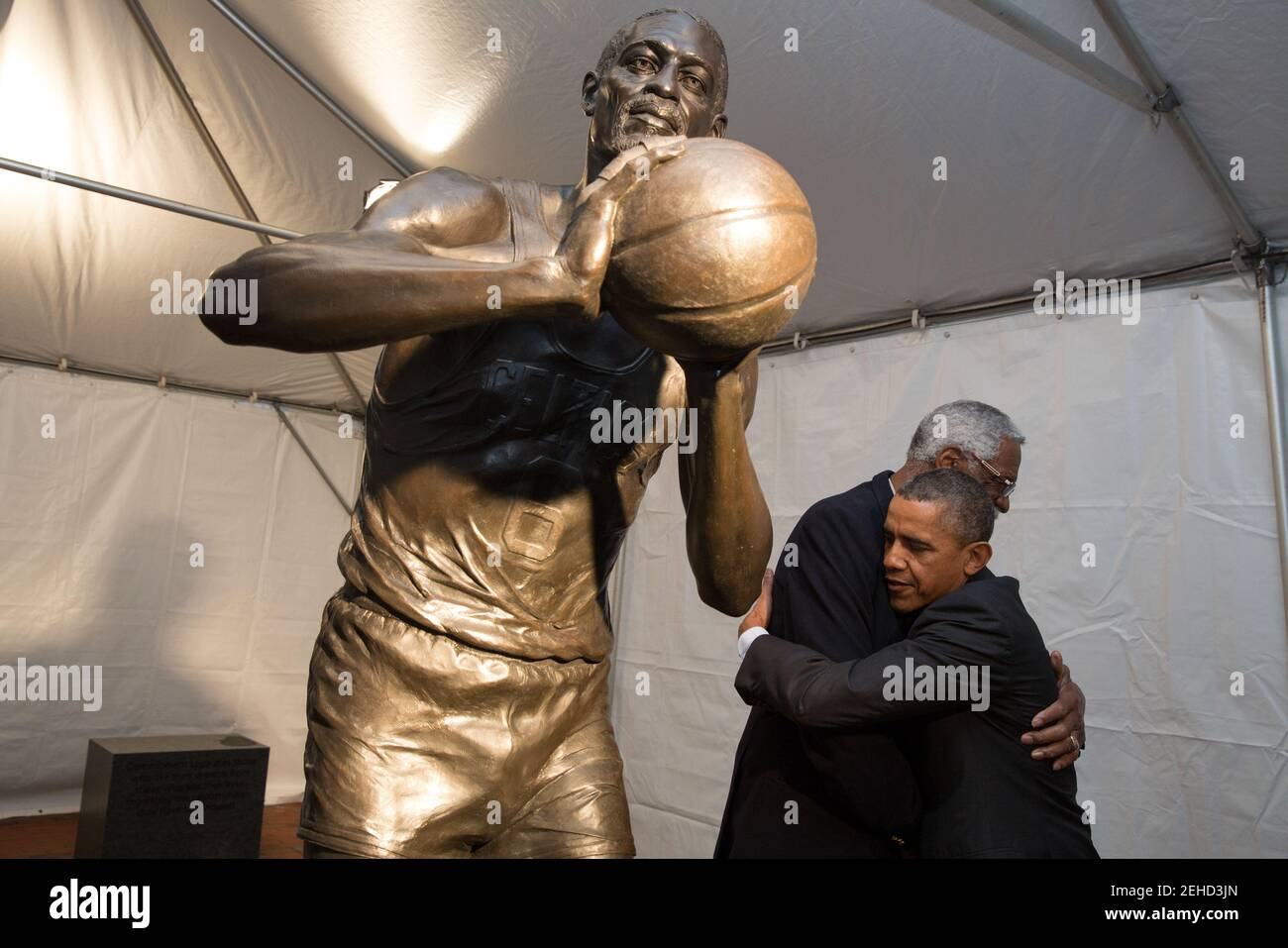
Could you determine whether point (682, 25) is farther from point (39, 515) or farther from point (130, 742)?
point (39, 515)

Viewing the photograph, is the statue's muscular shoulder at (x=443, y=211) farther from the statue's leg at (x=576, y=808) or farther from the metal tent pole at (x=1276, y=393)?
the metal tent pole at (x=1276, y=393)

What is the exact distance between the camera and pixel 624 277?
1.48 meters

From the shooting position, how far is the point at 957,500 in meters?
2.55

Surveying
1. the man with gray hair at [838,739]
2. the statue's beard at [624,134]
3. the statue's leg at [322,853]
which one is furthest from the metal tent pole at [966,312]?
the statue's leg at [322,853]

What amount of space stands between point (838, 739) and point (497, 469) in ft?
3.96

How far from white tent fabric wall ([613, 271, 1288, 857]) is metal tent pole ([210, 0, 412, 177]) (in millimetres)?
3100

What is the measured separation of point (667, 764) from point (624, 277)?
18.6 ft

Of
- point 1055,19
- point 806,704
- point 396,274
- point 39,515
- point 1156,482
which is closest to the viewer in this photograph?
point 396,274

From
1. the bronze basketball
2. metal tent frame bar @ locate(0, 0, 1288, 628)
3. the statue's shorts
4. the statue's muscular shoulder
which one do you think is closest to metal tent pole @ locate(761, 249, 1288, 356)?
metal tent frame bar @ locate(0, 0, 1288, 628)

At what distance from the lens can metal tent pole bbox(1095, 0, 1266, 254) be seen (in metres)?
3.59

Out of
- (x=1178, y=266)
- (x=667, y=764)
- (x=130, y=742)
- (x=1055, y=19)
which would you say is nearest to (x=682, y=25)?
(x=1055, y=19)

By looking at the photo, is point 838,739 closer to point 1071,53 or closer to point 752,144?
point 1071,53

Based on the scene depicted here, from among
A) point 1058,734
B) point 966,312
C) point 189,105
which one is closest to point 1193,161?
point 966,312

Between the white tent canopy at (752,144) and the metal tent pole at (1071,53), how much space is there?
71 millimetres
